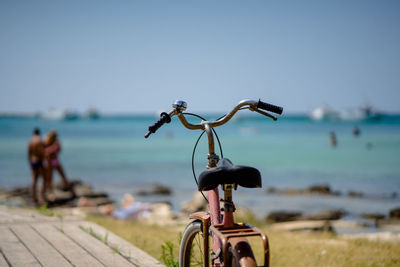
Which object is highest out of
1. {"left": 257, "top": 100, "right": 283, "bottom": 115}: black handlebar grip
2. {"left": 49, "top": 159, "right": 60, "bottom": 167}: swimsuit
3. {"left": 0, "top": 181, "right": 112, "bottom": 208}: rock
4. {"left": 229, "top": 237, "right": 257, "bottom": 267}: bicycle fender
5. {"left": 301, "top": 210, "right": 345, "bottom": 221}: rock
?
{"left": 257, "top": 100, "right": 283, "bottom": 115}: black handlebar grip

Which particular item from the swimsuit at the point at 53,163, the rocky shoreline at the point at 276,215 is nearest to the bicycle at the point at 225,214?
the rocky shoreline at the point at 276,215

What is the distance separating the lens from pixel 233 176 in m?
2.69

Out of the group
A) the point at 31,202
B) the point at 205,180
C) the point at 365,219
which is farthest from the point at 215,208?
the point at 31,202

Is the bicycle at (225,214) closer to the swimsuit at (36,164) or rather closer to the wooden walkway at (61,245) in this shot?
the wooden walkway at (61,245)

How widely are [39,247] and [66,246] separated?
285 millimetres

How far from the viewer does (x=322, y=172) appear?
23.8 meters

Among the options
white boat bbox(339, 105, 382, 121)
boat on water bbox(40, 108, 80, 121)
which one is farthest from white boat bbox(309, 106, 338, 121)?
boat on water bbox(40, 108, 80, 121)

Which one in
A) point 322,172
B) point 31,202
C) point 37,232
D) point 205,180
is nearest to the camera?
point 205,180

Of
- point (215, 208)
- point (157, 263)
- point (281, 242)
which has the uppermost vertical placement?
point (215, 208)

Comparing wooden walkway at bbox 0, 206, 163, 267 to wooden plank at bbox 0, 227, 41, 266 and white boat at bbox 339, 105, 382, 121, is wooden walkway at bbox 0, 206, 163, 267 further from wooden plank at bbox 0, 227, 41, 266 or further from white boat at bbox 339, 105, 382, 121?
white boat at bbox 339, 105, 382, 121

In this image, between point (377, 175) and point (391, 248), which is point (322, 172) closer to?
point (377, 175)

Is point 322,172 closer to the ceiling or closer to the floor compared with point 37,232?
closer to the floor

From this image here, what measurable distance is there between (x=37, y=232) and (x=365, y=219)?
9555 millimetres

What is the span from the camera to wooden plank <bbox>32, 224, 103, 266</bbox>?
14.1 feet
